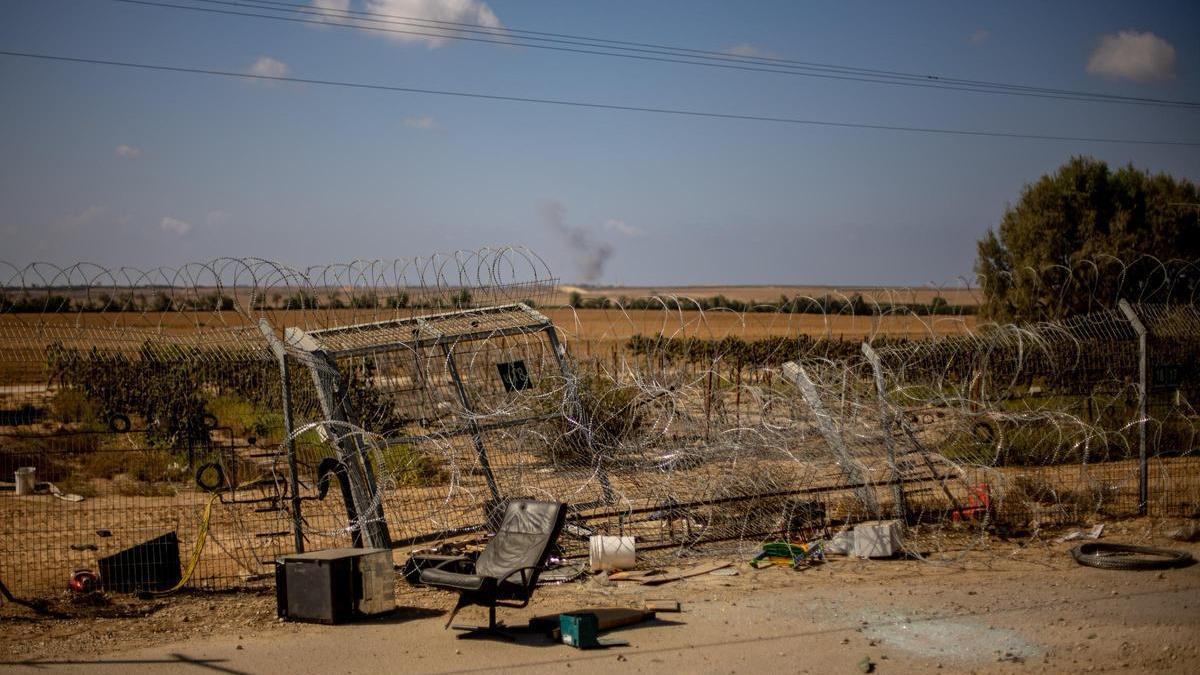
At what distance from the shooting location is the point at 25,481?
43.0 feet

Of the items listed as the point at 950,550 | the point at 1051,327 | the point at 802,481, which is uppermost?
the point at 1051,327

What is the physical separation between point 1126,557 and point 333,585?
277 inches

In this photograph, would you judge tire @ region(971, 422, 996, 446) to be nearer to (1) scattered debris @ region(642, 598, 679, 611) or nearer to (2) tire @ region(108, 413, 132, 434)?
(1) scattered debris @ region(642, 598, 679, 611)

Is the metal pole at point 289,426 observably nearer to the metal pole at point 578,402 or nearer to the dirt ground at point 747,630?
the dirt ground at point 747,630

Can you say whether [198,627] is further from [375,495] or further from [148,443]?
[148,443]

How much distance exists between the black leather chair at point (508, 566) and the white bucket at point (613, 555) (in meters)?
1.16

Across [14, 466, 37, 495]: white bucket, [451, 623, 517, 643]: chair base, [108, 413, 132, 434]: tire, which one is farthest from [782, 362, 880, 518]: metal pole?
[14, 466, 37, 495]: white bucket

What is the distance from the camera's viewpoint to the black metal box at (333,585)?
8109 millimetres

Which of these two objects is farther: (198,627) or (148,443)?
(148,443)

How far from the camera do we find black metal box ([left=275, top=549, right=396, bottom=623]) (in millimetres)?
8109

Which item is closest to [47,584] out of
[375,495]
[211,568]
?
[211,568]

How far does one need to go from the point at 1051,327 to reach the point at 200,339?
9.47 m

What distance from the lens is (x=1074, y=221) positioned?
96.1 feet

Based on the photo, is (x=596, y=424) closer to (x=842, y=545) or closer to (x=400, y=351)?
(x=400, y=351)
